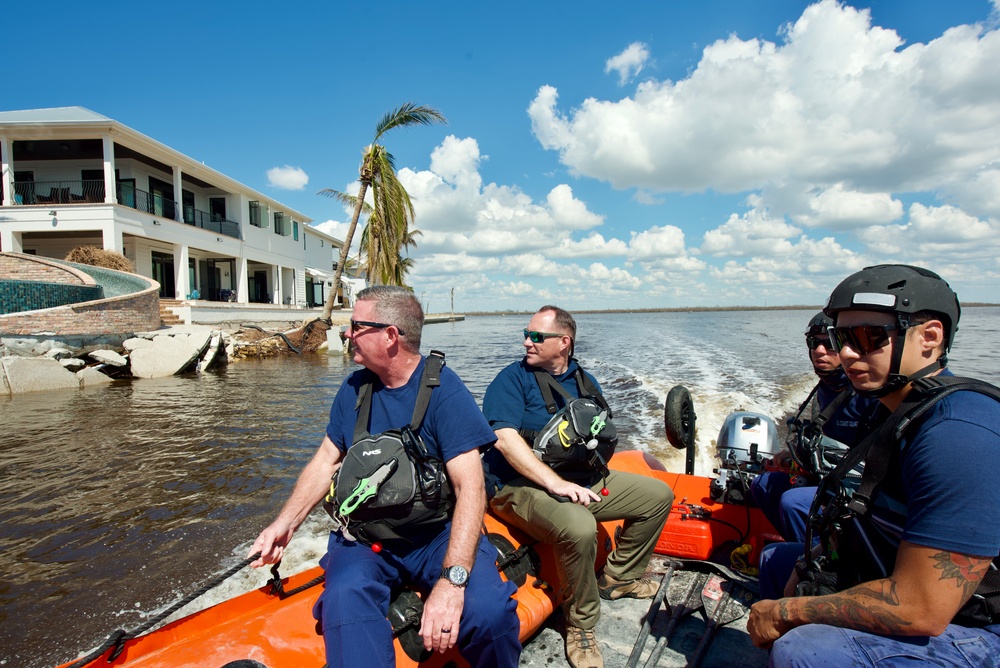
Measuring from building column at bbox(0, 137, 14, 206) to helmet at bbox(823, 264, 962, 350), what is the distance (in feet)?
89.7

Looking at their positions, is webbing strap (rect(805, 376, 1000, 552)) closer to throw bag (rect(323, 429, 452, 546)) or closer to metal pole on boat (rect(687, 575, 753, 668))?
metal pole on boat (rect(687, 575, 753, 668))

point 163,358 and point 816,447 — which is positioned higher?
point 816,447

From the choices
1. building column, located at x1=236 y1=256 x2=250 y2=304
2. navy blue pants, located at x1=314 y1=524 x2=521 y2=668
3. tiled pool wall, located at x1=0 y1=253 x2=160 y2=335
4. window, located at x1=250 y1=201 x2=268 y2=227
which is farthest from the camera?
window, located at x1=250 y1=201 x2=268 y2=227

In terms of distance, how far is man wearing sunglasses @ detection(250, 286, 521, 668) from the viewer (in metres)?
1.95

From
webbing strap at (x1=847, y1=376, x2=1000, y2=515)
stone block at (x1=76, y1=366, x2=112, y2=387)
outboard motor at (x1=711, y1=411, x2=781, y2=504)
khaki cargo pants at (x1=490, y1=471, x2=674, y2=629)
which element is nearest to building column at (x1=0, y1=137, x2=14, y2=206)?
stone block at (x1=76, y1=366, x2=112, y2=387)

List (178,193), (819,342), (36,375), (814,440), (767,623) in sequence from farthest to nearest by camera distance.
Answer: (178,193)
(36,375)
(819,342)
(814,440)
(767,623)

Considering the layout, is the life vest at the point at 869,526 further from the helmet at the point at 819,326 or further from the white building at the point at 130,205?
the white building at the point at 130,205

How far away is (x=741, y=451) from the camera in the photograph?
4367 millimetres

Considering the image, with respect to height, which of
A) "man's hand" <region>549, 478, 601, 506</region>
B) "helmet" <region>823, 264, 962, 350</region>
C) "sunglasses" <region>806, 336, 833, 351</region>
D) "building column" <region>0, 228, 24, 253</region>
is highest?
"building column" <region>0, 228, 24, 253</region>

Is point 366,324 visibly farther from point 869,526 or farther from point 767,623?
point 869,526

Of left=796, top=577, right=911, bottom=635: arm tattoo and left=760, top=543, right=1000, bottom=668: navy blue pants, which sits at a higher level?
left=796, top=577, right=911, bottom=635: arm tattoo

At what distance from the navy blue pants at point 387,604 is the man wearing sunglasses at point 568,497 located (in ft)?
1.61

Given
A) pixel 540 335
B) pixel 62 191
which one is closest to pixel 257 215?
pixel 62 191

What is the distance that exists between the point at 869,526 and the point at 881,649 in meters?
0.33
